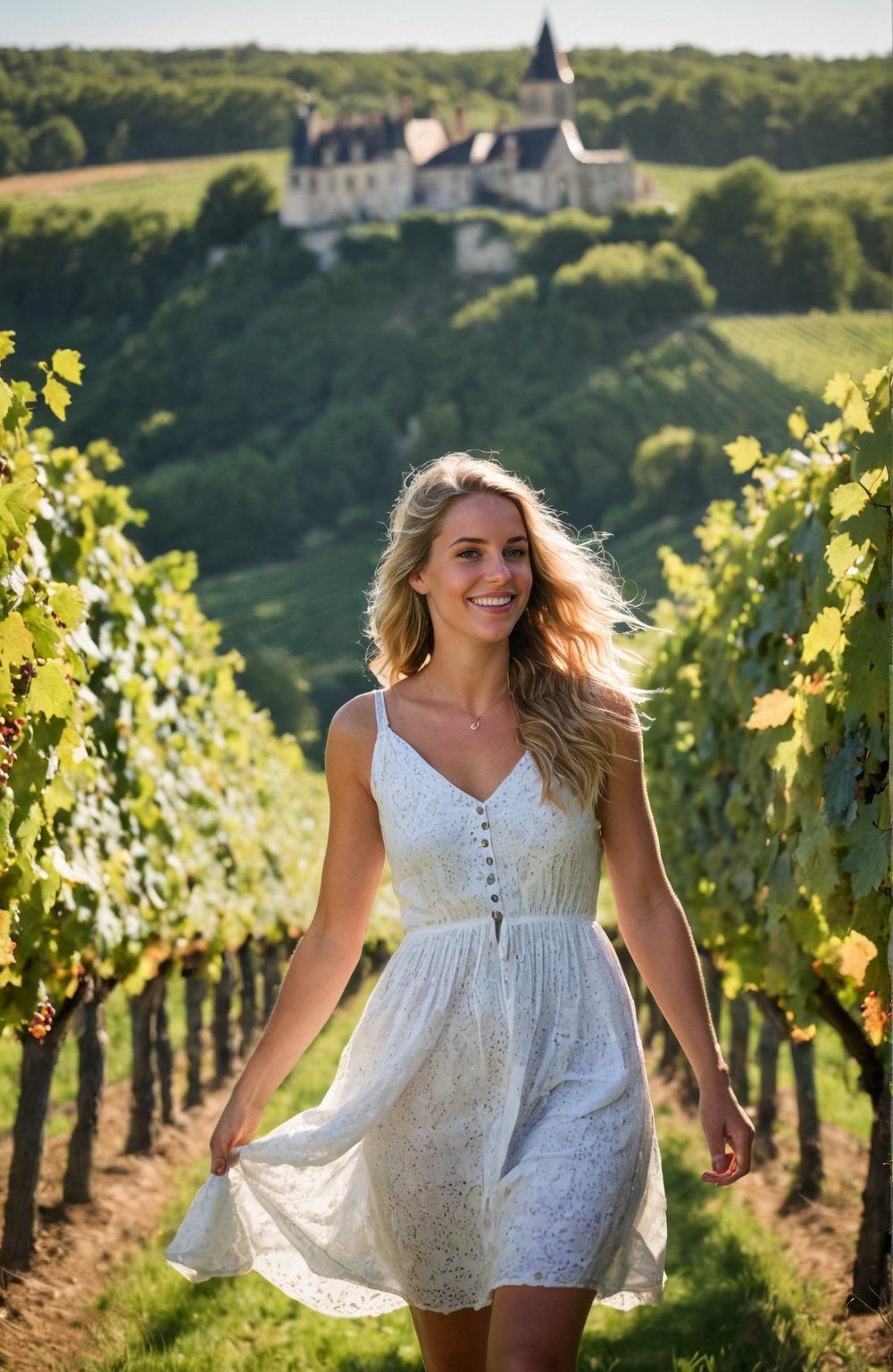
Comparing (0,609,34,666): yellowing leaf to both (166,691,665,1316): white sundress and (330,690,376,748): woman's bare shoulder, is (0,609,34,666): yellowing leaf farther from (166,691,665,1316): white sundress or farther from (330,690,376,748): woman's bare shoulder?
(166,691,665,1316): white sundress

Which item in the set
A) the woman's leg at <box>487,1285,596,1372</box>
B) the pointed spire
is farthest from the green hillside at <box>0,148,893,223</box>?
the woman's leg at <box>487,1285,596,1372</box>

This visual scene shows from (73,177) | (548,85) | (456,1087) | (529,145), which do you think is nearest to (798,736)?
(456,1087)

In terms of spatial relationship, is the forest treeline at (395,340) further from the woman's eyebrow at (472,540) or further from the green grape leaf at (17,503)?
the woman's eyebrow at (472,540)

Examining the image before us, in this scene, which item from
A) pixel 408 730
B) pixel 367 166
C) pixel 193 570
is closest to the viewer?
pixel 408 730

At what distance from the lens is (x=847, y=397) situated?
14.5 feet

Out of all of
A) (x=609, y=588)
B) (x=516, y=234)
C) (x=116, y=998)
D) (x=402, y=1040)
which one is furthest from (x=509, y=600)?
(x=516, y=234)

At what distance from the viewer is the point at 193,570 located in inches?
333

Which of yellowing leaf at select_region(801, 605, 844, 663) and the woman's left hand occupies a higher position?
yellowing leaf at select_region(801, 605, 844, 663)

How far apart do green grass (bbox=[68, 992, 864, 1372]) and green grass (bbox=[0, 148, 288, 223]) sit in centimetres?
4738

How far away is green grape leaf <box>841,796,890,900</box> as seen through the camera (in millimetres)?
3162

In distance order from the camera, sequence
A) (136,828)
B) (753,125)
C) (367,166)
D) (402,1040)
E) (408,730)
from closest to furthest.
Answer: (402,1040) < (408,730) < (136,828) < (753,125) < (367,166)

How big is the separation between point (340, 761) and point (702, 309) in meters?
72.0

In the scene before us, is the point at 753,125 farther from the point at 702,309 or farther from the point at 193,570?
the point at 193,570

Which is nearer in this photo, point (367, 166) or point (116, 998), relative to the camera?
point (116, 998)
